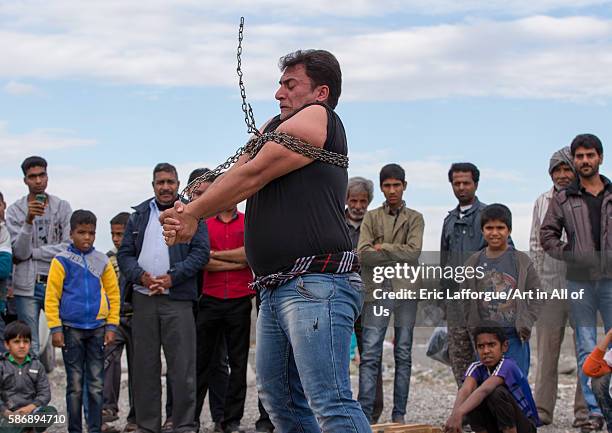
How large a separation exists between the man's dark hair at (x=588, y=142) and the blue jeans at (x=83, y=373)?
14.3ft

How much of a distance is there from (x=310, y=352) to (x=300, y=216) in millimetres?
617

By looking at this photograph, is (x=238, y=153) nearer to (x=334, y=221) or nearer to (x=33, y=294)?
(x=334, y=221)

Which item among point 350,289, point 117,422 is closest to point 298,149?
point 350,289

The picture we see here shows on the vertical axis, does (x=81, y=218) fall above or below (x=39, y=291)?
above

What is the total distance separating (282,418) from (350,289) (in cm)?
72

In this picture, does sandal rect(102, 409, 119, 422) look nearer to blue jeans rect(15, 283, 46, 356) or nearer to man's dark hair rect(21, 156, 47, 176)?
blue jeans rect(15, 283, 46, 356)

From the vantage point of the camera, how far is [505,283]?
895 centimetres

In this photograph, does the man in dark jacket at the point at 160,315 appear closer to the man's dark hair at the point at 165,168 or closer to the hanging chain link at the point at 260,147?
the man's dark hair at the point at 165,168

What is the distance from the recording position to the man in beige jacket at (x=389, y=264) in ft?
30.8

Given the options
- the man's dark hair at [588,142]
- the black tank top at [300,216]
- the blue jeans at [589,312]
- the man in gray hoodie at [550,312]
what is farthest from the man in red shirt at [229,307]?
the black tank top at [300,216]

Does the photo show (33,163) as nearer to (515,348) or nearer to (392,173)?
(392,173)

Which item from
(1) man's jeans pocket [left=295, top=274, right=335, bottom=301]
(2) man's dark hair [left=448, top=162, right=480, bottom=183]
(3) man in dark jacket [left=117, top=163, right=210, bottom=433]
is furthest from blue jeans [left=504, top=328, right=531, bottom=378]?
(1) man's jeans pocket [left=295, top=274, right=335, bottom=301]

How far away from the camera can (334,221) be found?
16.1ft

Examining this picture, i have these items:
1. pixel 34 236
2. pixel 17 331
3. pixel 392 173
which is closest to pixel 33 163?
pixel 34 236
